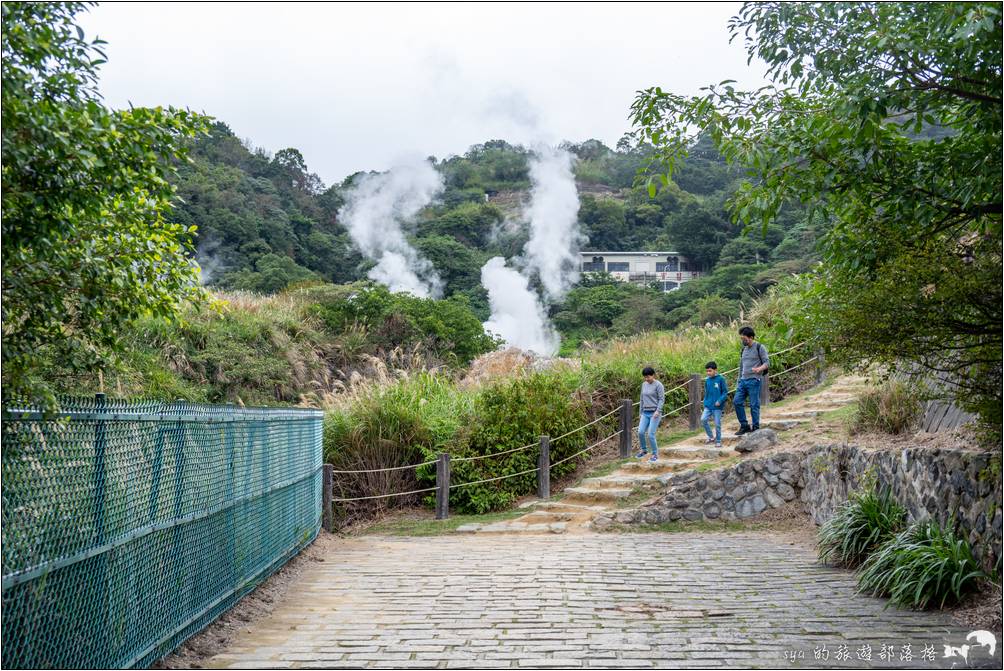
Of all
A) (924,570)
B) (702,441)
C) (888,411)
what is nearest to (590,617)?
(924,570)

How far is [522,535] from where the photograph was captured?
483 inches

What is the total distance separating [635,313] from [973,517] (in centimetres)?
3969

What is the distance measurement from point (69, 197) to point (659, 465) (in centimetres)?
1090

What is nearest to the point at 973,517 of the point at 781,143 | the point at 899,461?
the point at 899,461

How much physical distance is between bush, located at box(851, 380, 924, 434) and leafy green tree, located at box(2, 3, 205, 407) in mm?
7788

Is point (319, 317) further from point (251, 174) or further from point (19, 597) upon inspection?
point (251, 174)

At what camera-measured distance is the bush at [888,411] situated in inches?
409

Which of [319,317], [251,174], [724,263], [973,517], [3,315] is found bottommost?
[973,517]

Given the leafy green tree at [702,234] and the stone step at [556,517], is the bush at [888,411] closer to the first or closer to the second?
Result: the stone step at [556,517]

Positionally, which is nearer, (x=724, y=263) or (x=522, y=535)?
(x=522, y=535)

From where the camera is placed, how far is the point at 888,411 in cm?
1081

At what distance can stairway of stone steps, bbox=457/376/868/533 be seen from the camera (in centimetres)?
1279

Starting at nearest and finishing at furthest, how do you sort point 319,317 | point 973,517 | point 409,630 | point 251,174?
point 409,630
point 973,517
point 319,317
point 251,174

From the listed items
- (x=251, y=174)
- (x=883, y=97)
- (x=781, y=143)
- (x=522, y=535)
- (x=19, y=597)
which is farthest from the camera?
(x=251, y=174)
